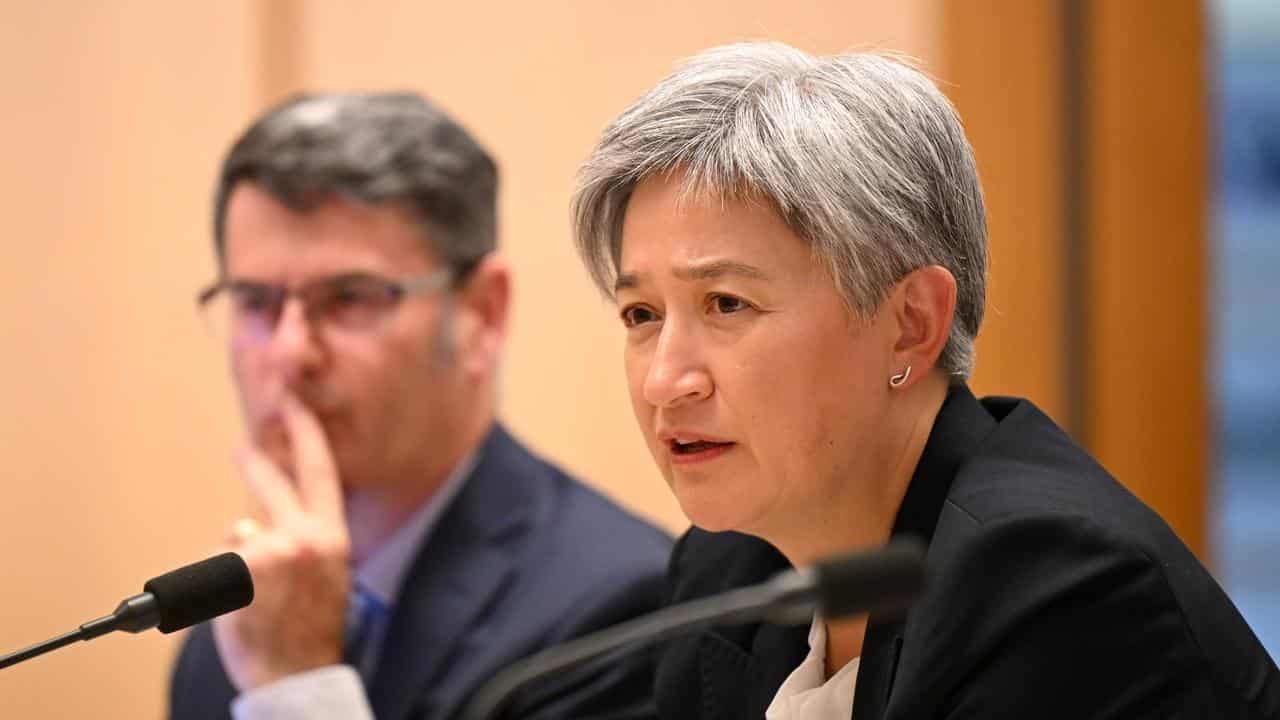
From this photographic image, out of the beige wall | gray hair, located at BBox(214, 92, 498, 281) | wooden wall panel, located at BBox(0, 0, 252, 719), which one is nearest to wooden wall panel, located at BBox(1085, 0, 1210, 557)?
the beige wall

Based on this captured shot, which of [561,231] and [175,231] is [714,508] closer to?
[561,231]

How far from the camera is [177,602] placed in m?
1.08

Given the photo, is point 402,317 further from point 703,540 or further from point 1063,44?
point 1063,44

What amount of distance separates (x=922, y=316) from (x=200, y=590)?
2.08 ft

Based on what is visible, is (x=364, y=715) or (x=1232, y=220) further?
(x=1232, y=220)

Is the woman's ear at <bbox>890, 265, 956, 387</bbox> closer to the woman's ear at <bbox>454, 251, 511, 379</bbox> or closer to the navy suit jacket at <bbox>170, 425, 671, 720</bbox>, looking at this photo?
the navy suit jacket at <bbox>170, 425, 671, 720</bbox>

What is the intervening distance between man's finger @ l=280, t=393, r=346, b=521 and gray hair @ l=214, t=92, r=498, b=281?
0.87 feet

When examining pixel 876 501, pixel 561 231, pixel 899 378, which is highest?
pixel 899 378

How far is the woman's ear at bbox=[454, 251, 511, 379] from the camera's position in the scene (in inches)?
79.3

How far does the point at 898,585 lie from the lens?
0.77m

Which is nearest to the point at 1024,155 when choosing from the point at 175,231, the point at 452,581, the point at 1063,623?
the point at 452,581

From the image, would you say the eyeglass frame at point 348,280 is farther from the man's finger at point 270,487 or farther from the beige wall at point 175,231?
the beige wall at point 175,231

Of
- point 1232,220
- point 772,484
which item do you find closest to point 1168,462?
point 1232,220

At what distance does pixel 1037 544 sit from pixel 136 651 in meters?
2.08
